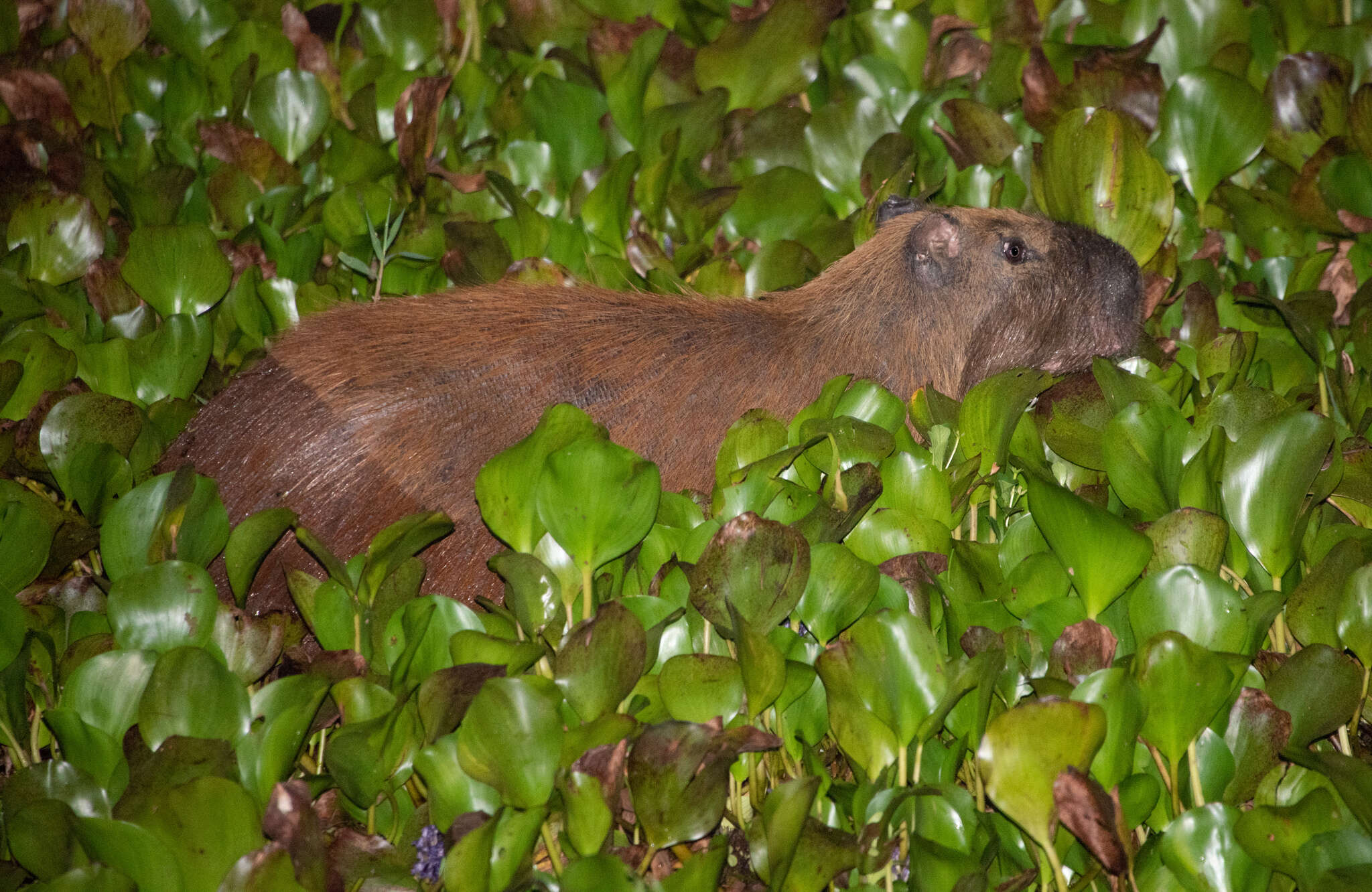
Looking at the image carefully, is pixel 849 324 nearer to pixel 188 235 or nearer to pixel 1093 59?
pixel 1093 59

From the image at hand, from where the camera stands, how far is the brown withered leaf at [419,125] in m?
4.02

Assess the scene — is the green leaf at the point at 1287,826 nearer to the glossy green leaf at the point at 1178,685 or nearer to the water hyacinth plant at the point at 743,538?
the water hyacinth plant at the point at 743,538

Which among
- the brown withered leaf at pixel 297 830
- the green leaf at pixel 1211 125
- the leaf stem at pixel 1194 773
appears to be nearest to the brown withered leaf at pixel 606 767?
the brown withered leaf at pixel 297 830

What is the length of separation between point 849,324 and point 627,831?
2.00m

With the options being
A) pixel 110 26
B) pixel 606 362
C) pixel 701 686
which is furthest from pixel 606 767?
pixel 110 26

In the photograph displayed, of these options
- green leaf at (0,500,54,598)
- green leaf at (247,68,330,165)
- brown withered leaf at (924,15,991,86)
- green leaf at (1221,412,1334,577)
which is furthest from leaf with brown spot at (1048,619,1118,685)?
green leaf at (247,68,330,165)

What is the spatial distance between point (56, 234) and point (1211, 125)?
352 cm

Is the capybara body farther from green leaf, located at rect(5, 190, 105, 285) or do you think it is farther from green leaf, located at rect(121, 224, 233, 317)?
green leaf, located at rect(5, 190, 105, 285)

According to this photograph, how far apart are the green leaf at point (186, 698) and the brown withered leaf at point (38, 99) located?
3088 millimetres

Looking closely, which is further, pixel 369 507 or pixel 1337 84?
pixel 1337 84

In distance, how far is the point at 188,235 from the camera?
11.6ft

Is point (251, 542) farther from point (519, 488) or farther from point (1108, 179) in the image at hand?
point (1108, 179)

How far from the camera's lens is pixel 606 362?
11.1 feet

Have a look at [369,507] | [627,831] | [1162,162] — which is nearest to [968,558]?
[627,831]
